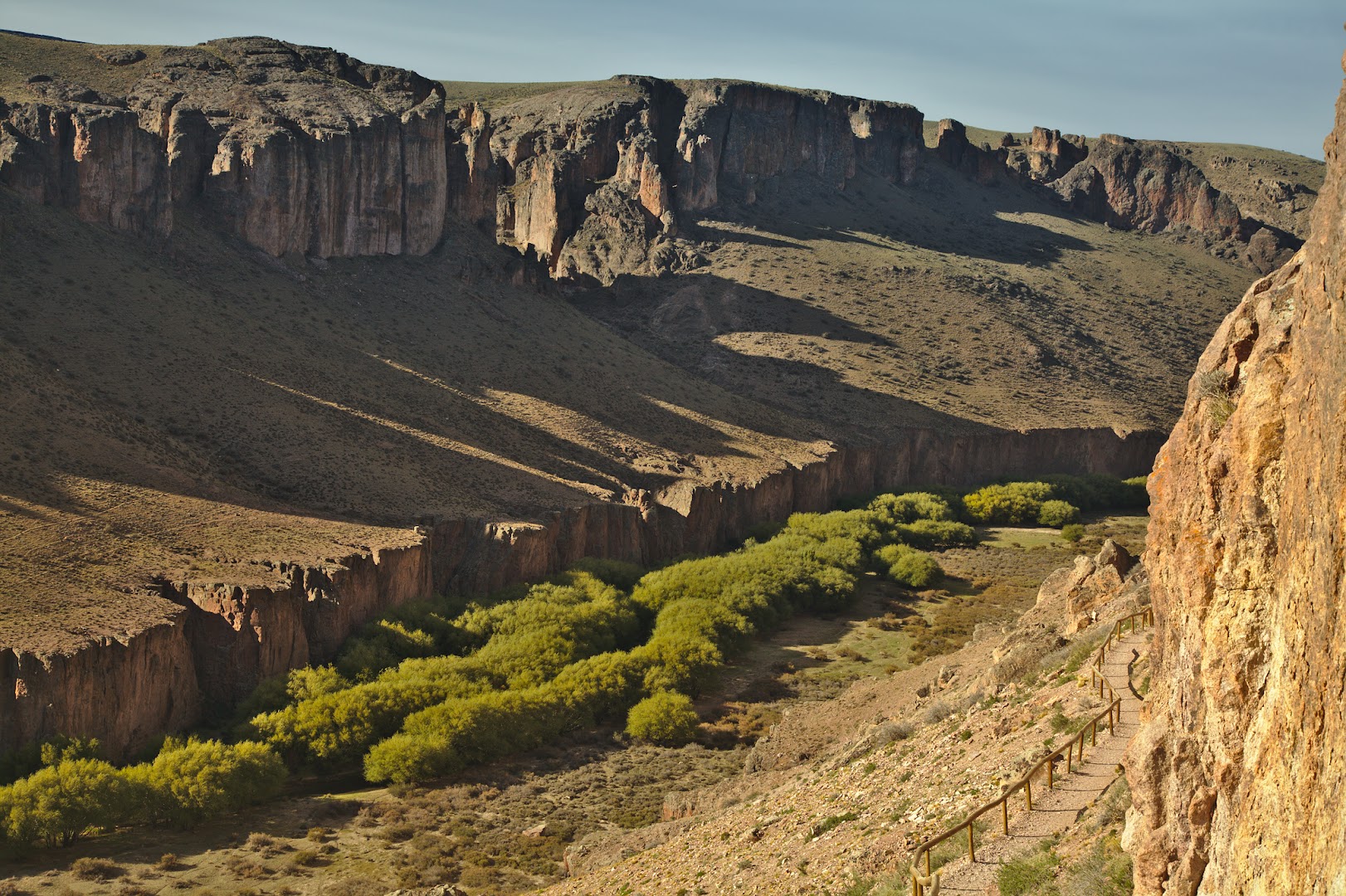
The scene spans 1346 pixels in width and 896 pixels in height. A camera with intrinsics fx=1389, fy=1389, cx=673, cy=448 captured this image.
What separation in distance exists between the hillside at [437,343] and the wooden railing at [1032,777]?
73.6ft

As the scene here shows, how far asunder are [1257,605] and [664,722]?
2877cm

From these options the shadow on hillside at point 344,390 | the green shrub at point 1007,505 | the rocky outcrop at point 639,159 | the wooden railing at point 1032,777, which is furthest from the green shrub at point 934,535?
the wooden railing at point 1032,777

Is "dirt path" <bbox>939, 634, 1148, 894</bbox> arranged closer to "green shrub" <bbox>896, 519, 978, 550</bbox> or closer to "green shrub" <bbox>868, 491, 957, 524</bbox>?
"green shrub" <bbox>896, 519, 978, 550</bbox>

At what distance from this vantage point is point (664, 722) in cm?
3772

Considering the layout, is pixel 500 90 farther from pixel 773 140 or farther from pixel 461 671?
pixel 461 671

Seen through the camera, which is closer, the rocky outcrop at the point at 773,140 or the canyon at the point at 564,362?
the canyon at the point at 564,362

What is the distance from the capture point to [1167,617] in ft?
38.6

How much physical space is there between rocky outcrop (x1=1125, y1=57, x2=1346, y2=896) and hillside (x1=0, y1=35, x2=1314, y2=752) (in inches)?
1048

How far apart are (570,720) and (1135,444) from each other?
55.1 m

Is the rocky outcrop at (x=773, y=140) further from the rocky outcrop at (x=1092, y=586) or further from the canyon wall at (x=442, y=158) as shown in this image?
the rocky outcrop at (x=1092, y=586)

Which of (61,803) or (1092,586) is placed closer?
(1092,586)

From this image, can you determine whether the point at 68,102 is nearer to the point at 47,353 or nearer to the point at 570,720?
the point at 47,353

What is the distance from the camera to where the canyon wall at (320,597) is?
31469 mm

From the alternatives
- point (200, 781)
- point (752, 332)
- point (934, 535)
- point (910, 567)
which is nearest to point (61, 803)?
point (200, 781)
